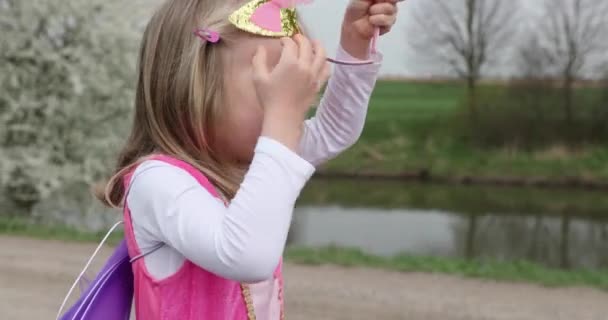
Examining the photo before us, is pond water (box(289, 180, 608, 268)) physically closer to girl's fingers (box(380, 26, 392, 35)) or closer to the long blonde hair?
girl's fingers (box(380, 26, 392, 35))

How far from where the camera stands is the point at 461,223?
13875 millimetres

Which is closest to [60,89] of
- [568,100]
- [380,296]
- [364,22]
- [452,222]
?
[380,296]

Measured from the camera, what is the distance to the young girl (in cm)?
113

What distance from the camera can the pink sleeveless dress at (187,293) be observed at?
1.24 meters

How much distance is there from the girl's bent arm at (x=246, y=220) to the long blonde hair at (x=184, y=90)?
0.49 ft

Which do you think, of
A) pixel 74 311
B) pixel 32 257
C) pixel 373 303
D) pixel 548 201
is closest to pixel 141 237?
pixel 74 311

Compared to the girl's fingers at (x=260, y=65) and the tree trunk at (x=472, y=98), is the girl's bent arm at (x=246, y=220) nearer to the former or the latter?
the girl's fingers at (x=260, y=65)

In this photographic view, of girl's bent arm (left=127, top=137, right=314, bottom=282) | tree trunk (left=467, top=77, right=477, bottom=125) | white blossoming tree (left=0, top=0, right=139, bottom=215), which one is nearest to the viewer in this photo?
girl's bent arm (left=127, top=137, right=314, bottom=282)

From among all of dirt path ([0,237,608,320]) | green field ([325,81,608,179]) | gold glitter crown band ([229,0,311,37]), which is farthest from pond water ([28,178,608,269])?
gold glitter crown band ([229,0,311,37])

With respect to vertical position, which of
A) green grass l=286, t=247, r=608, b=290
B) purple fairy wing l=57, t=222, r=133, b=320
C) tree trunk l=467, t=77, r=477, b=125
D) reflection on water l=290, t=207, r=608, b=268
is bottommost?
tree trunk l=467, t=77, r=477, b=125

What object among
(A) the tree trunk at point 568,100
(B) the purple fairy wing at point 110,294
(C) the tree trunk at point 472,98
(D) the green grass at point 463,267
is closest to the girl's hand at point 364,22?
(B) the purple fairy wing at point 110,294

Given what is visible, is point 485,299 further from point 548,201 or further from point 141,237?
point 548,201

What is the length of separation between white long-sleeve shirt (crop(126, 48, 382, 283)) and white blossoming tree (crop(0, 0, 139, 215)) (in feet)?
31.5

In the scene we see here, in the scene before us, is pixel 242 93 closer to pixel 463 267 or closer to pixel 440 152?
pixel 463 267
